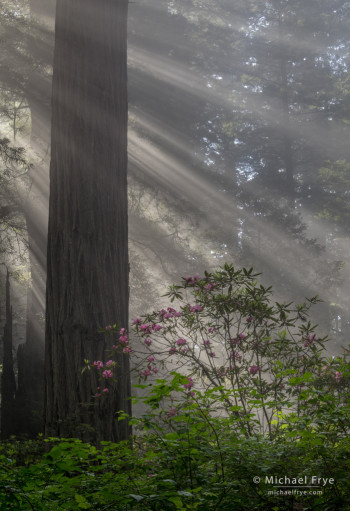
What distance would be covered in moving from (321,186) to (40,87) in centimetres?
1253

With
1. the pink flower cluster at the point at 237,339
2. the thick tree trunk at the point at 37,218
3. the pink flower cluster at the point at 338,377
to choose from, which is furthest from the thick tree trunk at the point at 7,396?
the pink flower cluster at the point at 338,377

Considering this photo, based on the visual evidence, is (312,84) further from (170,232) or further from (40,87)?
(40,87)

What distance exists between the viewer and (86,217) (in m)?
4.45

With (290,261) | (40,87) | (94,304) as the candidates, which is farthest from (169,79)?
(94,304)

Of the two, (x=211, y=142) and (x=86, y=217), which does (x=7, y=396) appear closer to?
(x=86, y=217)

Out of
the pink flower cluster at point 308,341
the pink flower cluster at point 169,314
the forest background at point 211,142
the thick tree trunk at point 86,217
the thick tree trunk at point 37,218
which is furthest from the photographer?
the forest background at point 211,142

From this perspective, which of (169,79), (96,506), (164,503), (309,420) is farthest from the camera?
(169,79)

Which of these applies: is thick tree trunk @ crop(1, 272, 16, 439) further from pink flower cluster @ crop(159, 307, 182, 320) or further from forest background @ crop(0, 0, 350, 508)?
pink flower cluster @ crop(159, 307, 182, 320)

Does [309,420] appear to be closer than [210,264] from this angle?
Yes

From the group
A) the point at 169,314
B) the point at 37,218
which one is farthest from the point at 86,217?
the point at 37,218

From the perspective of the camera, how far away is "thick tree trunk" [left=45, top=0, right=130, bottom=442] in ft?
13.3

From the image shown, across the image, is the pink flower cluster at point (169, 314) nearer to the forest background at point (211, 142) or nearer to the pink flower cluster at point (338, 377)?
the pink flower cluster at point (338, 377)

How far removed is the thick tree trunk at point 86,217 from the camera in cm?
404

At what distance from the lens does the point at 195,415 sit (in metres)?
2.55
